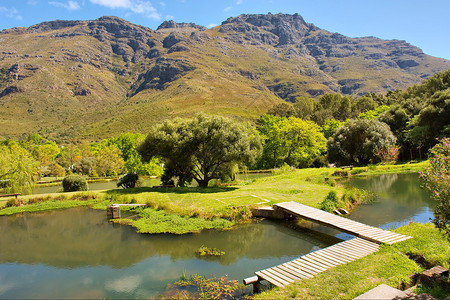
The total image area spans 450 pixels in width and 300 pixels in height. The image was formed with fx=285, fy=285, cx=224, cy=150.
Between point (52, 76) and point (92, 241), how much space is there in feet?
634

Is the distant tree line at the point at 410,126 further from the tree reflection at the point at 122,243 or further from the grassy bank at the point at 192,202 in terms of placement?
the tree reflection at the point at 122,243

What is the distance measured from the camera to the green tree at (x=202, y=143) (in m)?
24.0

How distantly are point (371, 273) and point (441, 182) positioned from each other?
3071 mm

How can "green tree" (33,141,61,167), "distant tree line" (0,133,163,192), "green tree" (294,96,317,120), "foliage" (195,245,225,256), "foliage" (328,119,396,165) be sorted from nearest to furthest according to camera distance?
"foliage" (195,245,225,256), "distant tree line" (0,133,163,192), "foliage" (328,119,396,165), "green tree" (33,141,61,167), "green tree" (294,96,317,120)

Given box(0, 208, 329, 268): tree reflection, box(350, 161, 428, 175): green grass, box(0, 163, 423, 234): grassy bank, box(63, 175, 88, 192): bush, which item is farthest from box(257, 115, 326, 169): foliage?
box(0, 208, 329, 268): tree reflection

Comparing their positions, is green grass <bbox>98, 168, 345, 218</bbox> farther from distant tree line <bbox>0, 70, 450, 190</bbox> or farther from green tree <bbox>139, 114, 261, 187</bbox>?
distant tree line <bbox>0, 70, 450, 190</bbox>

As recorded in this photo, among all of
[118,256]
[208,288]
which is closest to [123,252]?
[118,256]

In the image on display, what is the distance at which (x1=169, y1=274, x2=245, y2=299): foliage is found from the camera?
820 cm

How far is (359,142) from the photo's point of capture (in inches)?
1756

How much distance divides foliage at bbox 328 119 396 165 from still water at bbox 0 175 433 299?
25.9 m

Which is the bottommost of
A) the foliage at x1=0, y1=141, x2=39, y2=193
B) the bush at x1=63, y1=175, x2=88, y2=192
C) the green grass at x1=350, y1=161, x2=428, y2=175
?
the green grass at x1=350, y1=161, x2=428, y2=175

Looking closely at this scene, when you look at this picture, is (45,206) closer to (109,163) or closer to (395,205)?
(395,205)

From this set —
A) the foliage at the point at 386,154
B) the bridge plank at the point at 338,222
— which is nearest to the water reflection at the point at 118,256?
the bridge plank at the point at 338,222

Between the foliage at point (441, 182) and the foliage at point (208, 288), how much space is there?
5.60m
